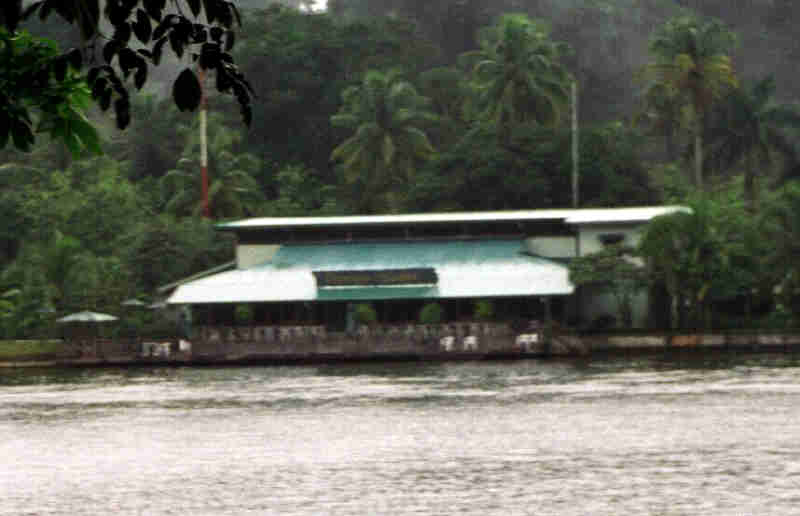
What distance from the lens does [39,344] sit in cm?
8444

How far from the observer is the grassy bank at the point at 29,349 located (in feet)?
275

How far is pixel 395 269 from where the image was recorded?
86062 mm

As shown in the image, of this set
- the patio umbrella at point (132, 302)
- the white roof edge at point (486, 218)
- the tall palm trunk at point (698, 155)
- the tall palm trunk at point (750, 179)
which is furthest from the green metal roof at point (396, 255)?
the tall palm trunk at point (750, 179)

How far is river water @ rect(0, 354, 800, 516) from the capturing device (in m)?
34.2

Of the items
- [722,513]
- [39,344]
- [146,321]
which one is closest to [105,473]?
Result: [722,513]

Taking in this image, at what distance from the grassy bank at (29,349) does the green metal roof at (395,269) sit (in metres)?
6.35

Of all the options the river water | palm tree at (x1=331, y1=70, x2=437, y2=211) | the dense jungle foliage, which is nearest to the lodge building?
the dense jungle foliage

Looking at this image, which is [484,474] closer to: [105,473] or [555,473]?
[555,473]

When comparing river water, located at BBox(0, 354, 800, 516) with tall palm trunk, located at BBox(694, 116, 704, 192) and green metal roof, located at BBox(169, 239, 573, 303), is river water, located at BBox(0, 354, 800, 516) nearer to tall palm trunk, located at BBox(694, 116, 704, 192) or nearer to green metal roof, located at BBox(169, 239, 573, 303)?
green metal roof, located at BBox(169, 239, 573, 303)

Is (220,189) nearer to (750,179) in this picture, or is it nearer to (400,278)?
(400,278)

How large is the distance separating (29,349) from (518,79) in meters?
37.0

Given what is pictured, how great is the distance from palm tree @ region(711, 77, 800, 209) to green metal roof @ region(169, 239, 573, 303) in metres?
22.1

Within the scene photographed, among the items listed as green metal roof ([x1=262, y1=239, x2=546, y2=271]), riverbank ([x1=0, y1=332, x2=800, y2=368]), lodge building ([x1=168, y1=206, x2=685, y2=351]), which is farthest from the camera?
green metal roof ([x1=262, y1=239, x2=546, y2=271])

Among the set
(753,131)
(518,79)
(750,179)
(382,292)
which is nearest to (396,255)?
(382,292)
